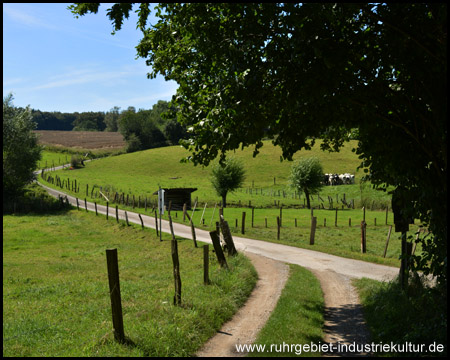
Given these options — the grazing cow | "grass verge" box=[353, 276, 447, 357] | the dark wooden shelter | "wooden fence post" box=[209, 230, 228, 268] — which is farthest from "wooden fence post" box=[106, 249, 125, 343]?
the grazing cow

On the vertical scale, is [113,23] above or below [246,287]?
above

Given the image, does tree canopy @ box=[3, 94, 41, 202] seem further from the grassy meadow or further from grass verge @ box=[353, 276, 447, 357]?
grass verge @ box=[353, 276, 447, 357]

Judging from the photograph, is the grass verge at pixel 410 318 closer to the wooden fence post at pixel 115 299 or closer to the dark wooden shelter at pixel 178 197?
the wooden fence post at pixel 115 299

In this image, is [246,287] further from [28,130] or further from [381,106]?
[28,130]

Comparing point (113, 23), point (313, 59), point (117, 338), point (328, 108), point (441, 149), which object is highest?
point (113, 23)

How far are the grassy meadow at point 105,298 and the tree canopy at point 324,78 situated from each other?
4.08 m

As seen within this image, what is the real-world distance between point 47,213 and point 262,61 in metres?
44.1

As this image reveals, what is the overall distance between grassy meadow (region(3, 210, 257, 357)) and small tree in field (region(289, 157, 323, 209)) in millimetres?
35074

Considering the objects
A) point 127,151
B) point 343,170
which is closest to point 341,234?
point 343,170

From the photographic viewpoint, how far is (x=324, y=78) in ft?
24.9

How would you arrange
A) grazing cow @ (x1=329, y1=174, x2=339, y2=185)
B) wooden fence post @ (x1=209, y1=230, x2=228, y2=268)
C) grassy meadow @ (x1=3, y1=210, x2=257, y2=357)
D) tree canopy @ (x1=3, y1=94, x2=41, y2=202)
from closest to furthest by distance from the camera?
grassy meadow @ (x1=3, y1=210, x2=257, y2=357) < wooden fence post @ (x1=209, y1=230, x2=228, y2=268) < tree canopy @ (x1=3, y1=94, x2=41, y2=202) < grazing cow @ (x1=329, y1=174, x2=339, y2=185)

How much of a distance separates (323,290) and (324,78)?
28.8ft

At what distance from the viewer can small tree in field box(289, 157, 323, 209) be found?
197 feet

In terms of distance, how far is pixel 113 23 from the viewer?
23.1 feet
